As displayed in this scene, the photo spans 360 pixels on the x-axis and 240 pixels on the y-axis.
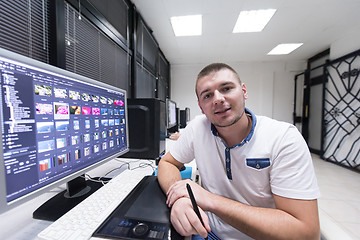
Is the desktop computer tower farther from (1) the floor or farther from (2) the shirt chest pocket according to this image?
(1) the floor

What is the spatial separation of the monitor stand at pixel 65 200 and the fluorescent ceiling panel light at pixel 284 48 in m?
4.72

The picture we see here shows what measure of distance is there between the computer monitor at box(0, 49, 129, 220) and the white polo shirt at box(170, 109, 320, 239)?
0.48 m

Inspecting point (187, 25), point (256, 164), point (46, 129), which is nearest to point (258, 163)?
point (256, 164)

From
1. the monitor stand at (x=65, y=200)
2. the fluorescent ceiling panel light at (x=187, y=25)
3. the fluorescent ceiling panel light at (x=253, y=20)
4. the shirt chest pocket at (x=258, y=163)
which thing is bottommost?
the monitor stand at (x=65, y=200)

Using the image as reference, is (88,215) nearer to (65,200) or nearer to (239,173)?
(65,200)

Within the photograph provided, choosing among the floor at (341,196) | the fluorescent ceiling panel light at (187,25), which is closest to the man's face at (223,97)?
the floor at (341,196)

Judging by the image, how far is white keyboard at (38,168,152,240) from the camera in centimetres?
40

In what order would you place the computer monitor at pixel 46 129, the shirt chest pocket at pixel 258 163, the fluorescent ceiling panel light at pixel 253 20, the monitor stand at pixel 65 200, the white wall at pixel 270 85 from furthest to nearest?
the white wall at pixel 270 85
the fluorescent ceiling panel light at pixel 253 20
the shirt chest pocket at pixel 258 163
the monitor stand at pixel 65 200
the computer monitor at pixel 46 129

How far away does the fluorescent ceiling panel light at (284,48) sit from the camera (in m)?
3.74

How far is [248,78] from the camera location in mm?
4941

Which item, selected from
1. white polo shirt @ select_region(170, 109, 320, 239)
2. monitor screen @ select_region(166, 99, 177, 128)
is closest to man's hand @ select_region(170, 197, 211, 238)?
white polo shirt @ select_region(170, 109, 320, 239)

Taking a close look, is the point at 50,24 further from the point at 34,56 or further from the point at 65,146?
the point at 65,146

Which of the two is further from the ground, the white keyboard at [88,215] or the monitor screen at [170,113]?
the monitor screen at [170,113]

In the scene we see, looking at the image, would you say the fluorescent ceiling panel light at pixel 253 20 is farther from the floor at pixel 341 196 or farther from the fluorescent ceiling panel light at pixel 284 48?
the floor at pixel 341 196
